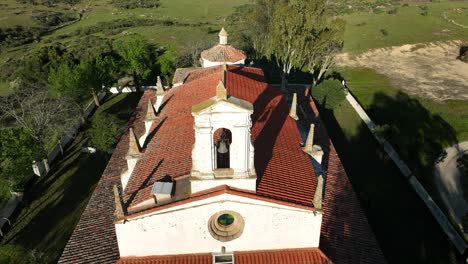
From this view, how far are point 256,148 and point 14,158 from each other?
16.9 metres

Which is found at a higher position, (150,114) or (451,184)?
(150,114)

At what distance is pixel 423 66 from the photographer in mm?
Answer: 55156

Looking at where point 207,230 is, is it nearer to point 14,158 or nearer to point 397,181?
point 14,158

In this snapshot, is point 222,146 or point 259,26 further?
point 259,26

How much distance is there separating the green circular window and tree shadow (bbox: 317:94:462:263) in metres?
4.57

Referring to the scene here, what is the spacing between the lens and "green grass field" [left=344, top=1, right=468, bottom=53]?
67125 millimetres

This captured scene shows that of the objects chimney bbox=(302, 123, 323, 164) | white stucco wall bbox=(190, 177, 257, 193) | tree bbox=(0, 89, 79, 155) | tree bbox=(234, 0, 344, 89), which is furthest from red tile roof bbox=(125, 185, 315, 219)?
tree bbox=(234, 0, 344, 89)

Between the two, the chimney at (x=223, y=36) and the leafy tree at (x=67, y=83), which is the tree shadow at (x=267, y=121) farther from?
the leafy tree at (x=67, y=83)

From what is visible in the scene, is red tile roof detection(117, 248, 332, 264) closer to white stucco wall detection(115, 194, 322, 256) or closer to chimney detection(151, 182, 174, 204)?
white stucco wall detection(115, 194, 322, 256)

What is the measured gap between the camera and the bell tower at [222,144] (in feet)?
39.8

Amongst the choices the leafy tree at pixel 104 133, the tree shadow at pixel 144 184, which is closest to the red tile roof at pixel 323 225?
the tree shadow at pixel 144 184

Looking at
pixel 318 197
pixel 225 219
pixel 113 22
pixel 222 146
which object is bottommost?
pixel 113 22

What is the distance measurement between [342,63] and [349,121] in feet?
77.1

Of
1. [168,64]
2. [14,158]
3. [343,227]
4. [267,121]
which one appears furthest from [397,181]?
[168,64]
